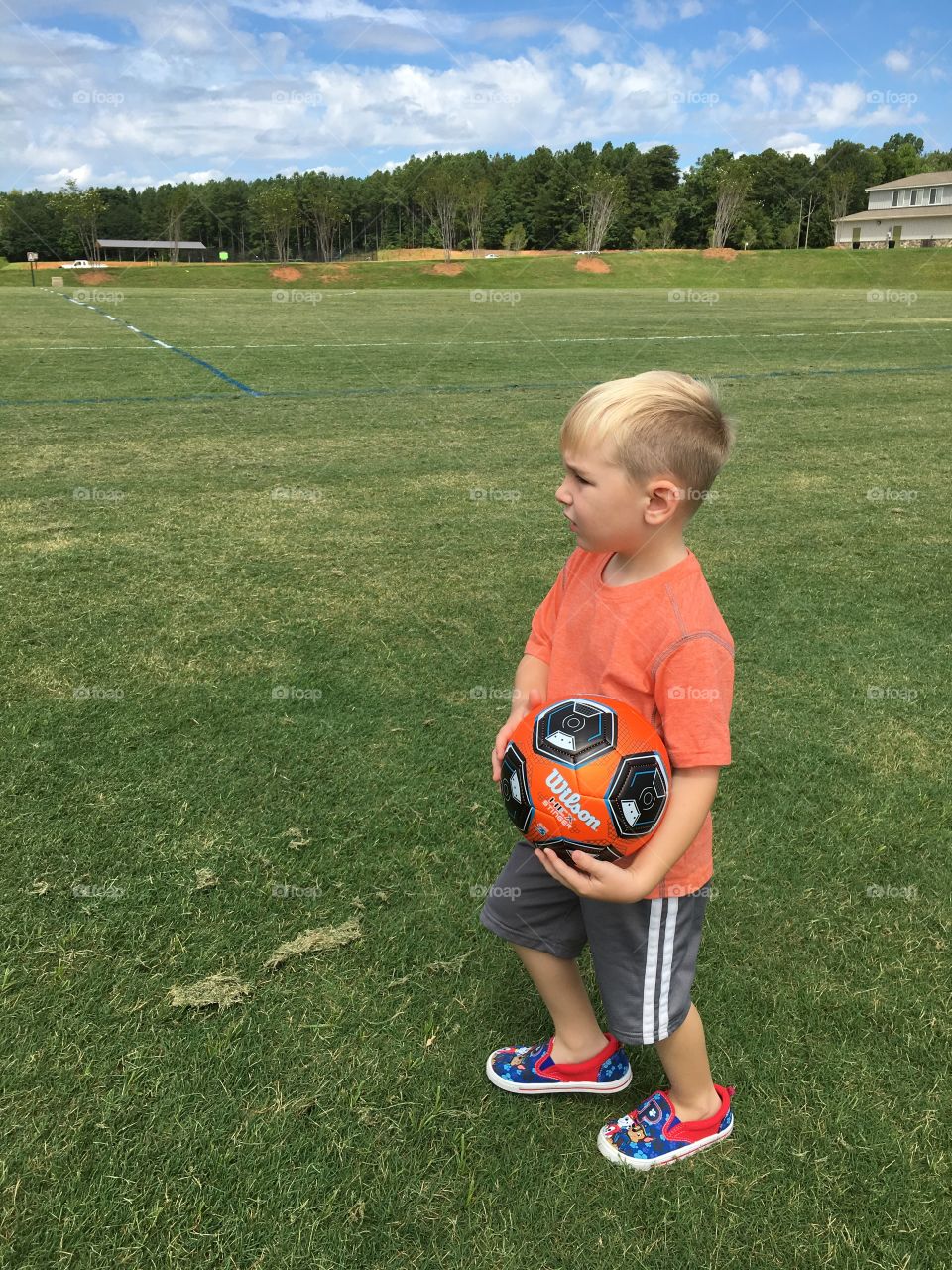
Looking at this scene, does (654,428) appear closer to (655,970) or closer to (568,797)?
(568,797)

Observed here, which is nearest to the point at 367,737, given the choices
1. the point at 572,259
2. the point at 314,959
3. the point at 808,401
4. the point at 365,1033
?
the point at 314,959

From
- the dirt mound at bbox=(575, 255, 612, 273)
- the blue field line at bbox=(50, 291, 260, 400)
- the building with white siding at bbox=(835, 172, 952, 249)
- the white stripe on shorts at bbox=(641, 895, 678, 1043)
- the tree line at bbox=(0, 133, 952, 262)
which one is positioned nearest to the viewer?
the white stripe on shorts at bbox=(641, 895, 678, 1043)

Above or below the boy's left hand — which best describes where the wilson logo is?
above

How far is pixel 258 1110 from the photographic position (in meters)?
2.26

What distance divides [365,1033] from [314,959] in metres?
0.33

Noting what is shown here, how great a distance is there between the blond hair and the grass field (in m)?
1.52

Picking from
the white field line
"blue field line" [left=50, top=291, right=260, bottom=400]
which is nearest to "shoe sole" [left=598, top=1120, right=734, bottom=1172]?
"blue field line" [left=50, top=291, right=260, bottom=400]

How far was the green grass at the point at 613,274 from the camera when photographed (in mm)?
53156

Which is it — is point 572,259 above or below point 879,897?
above

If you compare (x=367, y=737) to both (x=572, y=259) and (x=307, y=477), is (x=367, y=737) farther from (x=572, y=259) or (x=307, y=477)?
(x=572, y=259)

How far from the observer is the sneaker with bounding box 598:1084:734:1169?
2.16m

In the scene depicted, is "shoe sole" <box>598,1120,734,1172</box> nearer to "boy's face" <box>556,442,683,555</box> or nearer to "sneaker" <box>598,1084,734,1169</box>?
"sneaker" <box>598,1084,734,1169</box>

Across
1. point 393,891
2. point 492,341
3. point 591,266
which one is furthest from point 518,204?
point 393,891

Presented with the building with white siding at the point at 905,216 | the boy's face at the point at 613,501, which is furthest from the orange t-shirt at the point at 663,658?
the building with white siding at the point at 905,216
